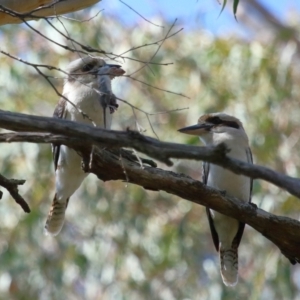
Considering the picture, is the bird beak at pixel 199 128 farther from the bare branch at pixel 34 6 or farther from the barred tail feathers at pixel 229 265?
the bare branch at pixel 34 6

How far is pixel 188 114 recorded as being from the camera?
7641 millimetres

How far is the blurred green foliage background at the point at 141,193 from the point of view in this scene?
682cm

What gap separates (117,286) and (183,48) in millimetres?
2630

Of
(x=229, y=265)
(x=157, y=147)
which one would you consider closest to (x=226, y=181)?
(x=229, y=265)

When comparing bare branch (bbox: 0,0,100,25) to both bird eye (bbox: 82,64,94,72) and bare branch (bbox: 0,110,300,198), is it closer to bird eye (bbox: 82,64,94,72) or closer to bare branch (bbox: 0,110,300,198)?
bird eye (bbox: 82,64,94,72)

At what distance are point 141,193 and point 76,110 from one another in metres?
3.49

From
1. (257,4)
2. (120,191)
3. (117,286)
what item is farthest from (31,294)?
(257,4)

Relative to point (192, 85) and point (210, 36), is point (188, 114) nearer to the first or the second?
point (192, 85)

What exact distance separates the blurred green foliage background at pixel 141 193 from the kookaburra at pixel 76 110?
204cm

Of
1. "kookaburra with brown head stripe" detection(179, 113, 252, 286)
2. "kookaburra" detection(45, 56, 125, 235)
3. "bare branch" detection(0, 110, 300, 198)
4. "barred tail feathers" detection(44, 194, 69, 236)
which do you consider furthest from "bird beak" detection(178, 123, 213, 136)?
"bare branch" detection(0, 110, 300, 198)

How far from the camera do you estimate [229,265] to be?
457 centimetres

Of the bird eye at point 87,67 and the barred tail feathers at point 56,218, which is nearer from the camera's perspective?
the bird eye at point 87,67

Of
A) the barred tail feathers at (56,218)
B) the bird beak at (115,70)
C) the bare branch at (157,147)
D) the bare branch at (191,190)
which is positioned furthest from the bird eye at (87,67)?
the bare branch at (157,147)

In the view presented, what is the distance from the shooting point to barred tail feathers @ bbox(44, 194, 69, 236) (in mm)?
4625
